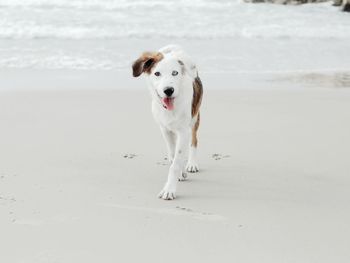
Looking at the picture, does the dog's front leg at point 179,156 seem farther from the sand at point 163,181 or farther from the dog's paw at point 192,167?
the dog's paw at point 192,167

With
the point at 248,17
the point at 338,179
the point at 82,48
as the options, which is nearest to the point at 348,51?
the point at 82,48

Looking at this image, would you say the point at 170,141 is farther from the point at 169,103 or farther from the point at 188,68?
the point at 188,68

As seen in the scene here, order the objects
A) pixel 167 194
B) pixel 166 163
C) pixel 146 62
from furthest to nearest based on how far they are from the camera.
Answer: pixel 166 163 → pixel 167 194 → pixel 146 62

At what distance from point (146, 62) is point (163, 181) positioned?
1066mm

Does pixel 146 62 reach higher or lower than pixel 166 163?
higher

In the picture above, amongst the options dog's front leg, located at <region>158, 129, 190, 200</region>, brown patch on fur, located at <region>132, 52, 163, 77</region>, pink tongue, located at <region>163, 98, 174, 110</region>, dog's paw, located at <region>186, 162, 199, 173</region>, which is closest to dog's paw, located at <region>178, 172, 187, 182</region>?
dog's paw, located at <region>186, 162, 199, 173</region>

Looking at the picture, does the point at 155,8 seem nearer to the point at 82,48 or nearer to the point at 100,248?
the point at 82,48

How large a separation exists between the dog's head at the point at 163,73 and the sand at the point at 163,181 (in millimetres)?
770

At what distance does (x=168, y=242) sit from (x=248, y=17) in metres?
15.5

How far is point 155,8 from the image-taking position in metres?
20.0

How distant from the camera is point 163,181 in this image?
4.85 metres

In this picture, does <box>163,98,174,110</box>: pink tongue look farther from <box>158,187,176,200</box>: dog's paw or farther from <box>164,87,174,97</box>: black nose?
<box>158,187,176,200</box>: dog's paw

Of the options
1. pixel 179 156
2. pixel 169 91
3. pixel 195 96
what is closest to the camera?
pixel 169 91

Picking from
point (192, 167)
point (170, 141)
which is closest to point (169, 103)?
point (170, 141)
